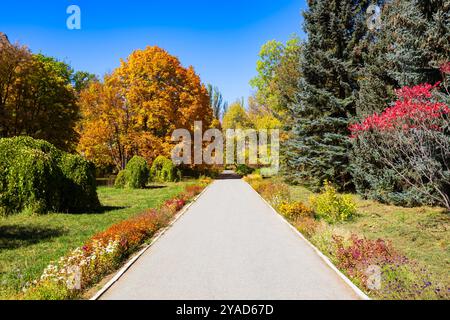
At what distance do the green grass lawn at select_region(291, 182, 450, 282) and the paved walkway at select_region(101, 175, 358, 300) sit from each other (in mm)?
2488

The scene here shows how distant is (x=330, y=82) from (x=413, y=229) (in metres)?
13.3

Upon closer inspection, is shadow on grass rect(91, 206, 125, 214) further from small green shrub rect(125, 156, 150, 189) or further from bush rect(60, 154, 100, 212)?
small green shrub rect(125, 156, 150, 189)

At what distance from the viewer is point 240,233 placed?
1166 centimetres

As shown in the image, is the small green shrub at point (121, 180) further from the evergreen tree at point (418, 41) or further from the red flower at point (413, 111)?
the red flower at point (413, 111)

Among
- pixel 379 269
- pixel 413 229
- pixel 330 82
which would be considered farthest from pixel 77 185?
pixel 330 82

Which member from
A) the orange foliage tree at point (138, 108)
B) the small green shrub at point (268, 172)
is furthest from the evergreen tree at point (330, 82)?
the orange foliage tree at point (138, 108)

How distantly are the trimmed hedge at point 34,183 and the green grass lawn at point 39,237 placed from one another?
628 millimetres

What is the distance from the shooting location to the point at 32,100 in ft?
108

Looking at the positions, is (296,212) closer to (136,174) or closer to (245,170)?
(136,174)

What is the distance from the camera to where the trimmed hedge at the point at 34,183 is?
14.5 m

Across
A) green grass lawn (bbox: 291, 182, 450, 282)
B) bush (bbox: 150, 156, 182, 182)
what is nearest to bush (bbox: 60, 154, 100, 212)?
green grass lawn (bbox: 291, 182, 450, 282)

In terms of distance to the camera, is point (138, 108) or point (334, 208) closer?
point (334, 208)
